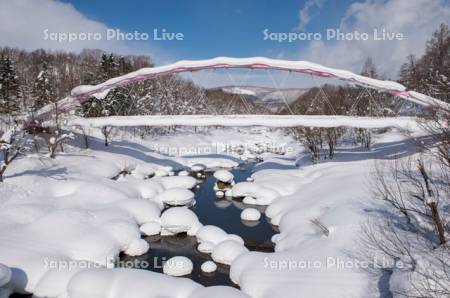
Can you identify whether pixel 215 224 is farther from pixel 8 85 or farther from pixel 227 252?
pixel 8 85

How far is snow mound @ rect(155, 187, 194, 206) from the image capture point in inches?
787

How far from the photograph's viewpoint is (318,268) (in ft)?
36.3

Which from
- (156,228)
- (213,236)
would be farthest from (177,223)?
(213,236)

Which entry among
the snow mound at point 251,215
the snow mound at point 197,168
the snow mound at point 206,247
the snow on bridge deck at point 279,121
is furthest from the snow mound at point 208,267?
the snow mound at point 197,168

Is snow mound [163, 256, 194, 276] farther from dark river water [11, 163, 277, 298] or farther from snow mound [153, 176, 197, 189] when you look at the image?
snow mound [153, 176, 197, 189]

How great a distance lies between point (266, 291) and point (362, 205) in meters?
6.52

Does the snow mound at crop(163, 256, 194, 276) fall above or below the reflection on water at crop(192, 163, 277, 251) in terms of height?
below

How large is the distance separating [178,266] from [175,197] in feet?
25.2

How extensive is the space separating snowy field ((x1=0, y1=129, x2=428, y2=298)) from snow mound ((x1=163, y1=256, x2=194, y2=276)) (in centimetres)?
4

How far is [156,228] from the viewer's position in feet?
53.7

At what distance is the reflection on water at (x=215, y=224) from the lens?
12695mm

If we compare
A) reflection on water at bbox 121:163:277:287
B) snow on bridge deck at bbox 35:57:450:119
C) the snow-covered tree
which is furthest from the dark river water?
snow on bridge deck at bbox 35:57:450:119

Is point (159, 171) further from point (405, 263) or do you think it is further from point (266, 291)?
point (405, 263)

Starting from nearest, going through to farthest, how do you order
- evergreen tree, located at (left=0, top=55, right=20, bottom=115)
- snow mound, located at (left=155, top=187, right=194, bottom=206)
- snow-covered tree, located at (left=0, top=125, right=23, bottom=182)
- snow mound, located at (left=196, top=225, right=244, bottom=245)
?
snow mound, located at (left=196, top=225, right=244, bottom=245) → snow-covered tree, located at (left=0, top=125, right=23, bottom=182) → snow mound, located at (left=155, top=187, right=194, bottom=206) → evergreen tree, located at (left=0, top=55, right=20, bottom=115)
